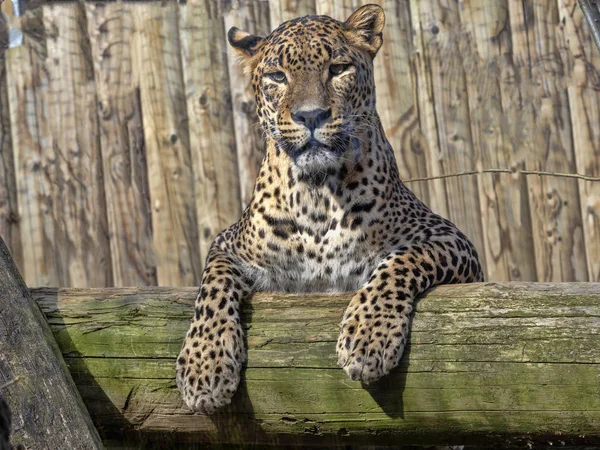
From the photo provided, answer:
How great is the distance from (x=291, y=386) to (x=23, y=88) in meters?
4.20

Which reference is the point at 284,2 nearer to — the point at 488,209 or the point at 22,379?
the point at 488,209

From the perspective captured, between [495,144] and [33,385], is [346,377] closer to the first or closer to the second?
[33,385]

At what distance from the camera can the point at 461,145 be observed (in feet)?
25.9

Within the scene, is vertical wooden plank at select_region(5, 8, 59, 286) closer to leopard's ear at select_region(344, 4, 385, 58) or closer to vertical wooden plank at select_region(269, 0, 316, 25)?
vertical wooden plank at select_region(269, 0, 316, 25)

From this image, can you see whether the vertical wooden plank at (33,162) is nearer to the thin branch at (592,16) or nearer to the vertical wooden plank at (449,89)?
the vertical wooden plank at (449,89)

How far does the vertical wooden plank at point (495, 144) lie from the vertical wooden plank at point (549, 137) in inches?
4.2

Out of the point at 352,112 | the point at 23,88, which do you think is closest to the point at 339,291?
the point at 352,112

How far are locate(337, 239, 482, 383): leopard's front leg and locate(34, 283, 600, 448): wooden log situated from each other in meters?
0.08

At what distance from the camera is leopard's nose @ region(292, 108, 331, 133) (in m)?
5.38

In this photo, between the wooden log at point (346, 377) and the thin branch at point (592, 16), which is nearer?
the thin branch at point (592, 16)

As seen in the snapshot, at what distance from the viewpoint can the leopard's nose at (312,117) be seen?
5375 millimetres

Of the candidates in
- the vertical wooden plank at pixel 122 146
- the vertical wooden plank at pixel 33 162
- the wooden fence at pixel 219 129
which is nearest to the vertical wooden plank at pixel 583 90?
the wooden fence at pixel 219 129

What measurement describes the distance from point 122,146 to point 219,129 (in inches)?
30.3

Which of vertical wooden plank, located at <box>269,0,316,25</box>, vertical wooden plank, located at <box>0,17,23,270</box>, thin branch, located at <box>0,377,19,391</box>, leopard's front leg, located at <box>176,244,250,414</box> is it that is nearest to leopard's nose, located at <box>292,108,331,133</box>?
leopard's front leg, located at <box>176,244,250,414</box>
